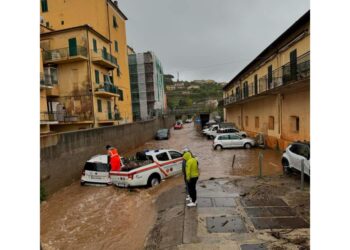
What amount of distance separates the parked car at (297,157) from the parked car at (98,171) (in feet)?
26.7

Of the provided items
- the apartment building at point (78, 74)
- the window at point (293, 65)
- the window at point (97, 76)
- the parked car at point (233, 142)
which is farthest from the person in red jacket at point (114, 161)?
the window at point (97, 76)

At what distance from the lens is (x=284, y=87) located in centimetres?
1434

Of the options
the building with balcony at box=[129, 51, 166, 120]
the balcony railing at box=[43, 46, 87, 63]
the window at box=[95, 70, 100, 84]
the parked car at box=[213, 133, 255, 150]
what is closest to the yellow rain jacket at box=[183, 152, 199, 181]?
the parked car at box=[213, 133, 255, 150]

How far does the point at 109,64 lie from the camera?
24.1 m

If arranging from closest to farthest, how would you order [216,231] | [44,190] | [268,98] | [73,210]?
[216,231], [73,210], [44,190], [268,98]

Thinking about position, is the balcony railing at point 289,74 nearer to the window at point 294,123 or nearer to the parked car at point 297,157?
the window at point 294,123

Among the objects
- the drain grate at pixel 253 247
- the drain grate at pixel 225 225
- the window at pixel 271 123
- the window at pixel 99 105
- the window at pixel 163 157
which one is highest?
the window at pixel 99 105

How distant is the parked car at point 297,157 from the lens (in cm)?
850

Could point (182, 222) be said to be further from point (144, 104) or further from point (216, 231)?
point (144, 104)

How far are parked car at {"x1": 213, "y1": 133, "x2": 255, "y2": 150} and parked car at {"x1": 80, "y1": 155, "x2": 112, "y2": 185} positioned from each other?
12.3 m

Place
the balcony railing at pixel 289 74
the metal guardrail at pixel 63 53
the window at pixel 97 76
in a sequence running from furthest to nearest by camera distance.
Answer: the window at pixel 97 76 → the metal guardrail at pixel 63 53 → the balcony railing at pixel 289 74

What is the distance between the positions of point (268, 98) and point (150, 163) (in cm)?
1388
